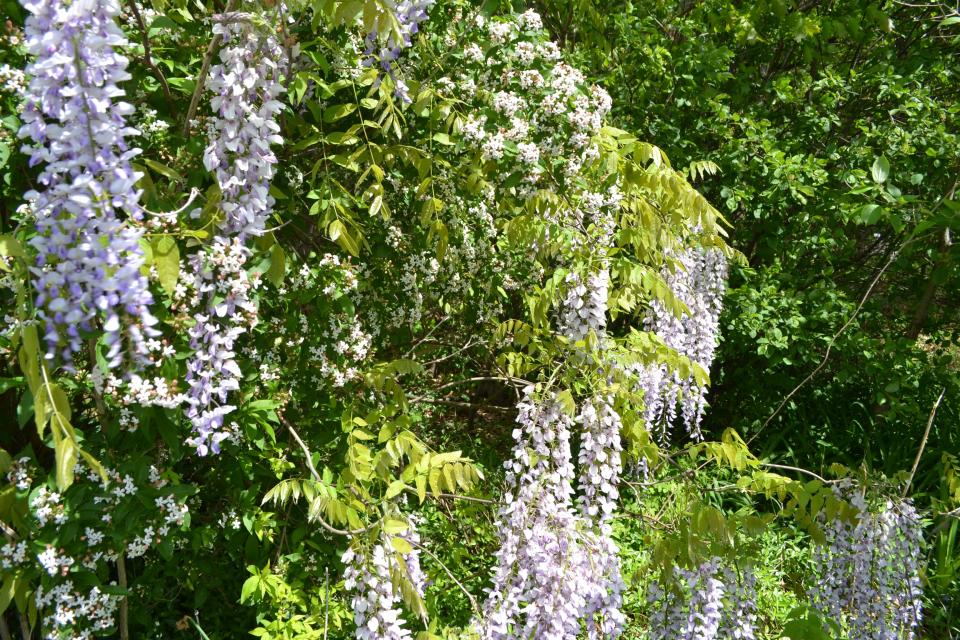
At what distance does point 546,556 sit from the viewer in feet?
8.41

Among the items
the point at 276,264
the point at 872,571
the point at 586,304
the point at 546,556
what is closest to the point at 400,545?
the point at 546,556

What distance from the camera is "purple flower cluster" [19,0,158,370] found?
58.2 inches

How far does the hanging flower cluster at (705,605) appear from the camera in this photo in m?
2.92

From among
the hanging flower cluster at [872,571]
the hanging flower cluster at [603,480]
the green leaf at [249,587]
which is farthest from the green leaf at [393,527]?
the hanging flower cluster at [872,571]

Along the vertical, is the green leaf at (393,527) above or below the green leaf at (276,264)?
below

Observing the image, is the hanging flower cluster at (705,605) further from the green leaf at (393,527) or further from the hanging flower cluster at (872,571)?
the green leaf at (393,527)

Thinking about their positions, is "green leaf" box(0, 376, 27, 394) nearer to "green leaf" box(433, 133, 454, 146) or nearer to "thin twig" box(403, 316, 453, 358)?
"green leaf" box(433, 133, 454, 146)

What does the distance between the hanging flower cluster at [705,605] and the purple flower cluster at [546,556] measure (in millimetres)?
291

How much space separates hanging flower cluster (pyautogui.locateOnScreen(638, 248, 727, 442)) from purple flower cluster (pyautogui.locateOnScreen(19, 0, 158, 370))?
113 inches

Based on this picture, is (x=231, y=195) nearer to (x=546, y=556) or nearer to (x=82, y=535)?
(x=82, y=535)

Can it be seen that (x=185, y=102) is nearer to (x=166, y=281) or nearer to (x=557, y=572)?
(x=166, y=281)

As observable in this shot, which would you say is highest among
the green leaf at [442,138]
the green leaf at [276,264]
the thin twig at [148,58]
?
the thin twig at [148,58]

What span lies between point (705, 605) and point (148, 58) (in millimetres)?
2635

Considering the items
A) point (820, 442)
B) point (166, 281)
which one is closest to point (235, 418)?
point (166, 281)
